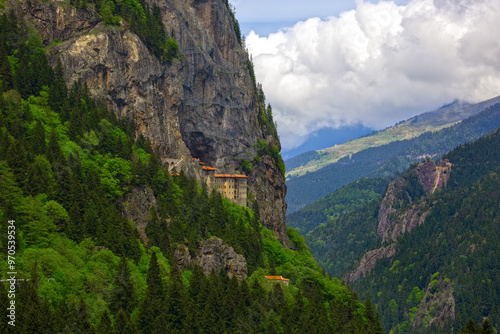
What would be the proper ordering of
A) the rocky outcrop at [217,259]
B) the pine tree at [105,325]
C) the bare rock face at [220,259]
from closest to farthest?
1. the pine tree at [105,325]
2. the rocky outcrop at [217,259]
3. the bare rock face at [220,259]

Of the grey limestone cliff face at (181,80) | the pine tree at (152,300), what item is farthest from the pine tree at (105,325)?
the grey limestone cliff face at (181,80)

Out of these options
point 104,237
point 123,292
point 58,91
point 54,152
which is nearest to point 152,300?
point 123,292

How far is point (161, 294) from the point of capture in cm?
11769

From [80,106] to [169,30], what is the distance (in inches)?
1574

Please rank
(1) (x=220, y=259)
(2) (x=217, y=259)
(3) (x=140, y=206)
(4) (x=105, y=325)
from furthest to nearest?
(1) (x=220, y=259) < (2) (x=217, y=259) < (3) (x=140, y=206) < (4) (x=105, y=325)

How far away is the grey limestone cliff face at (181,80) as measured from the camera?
149000 millimetres

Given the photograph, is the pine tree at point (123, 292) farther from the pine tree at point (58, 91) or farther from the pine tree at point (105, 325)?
the pine tree at point (58, 91)

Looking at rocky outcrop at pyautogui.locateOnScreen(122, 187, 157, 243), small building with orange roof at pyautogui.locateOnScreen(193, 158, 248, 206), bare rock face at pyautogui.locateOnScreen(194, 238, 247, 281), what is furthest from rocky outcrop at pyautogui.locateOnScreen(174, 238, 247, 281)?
small building with orange roof at pyautogui.locateOnScreen(193, 158, 248, 206)

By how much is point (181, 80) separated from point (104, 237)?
2342 inches

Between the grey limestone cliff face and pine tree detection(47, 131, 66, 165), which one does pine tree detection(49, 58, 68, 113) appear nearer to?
the grey limestone cliff face

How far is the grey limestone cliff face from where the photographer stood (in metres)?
149

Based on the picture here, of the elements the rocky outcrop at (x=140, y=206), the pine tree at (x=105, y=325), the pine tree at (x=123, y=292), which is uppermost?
the rocky outcrop at (x=140, y=206)

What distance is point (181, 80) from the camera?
168250 mm

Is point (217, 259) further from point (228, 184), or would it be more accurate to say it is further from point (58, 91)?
→ point (58, 91)
